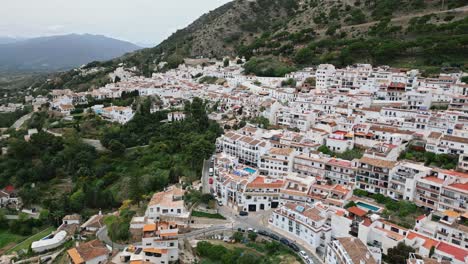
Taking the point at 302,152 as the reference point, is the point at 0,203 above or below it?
below

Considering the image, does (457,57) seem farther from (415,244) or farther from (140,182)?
(140,182)

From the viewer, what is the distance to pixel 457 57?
158 ft

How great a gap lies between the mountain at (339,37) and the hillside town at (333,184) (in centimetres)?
886

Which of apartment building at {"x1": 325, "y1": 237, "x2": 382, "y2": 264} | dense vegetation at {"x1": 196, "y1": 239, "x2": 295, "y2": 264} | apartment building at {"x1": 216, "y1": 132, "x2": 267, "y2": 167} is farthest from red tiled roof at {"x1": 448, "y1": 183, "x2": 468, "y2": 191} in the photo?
apartment building at {"x1": 216, "y1": 132, "x2": 267, "y2": 167}

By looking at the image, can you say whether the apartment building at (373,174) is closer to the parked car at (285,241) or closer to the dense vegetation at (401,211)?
the dense vegetation at (401,211)

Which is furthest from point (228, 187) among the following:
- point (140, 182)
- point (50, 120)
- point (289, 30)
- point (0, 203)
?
point (289, 30)

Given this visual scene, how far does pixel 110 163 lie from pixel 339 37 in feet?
146

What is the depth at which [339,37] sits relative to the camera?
208ft

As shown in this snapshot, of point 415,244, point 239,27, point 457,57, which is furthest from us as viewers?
point 239,27

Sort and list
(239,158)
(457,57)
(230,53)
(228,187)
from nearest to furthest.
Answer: (228,187) → (239,158) → (457,57) → (230,53)

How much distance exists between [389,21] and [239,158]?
42696 millimetres

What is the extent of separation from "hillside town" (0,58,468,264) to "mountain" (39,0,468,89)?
8864 millimetres

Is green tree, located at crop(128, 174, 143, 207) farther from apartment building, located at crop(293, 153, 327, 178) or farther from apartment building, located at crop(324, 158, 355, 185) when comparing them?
apartment building, located at crop(324, 158, 355, 185)

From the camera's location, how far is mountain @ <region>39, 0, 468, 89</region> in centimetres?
5078
